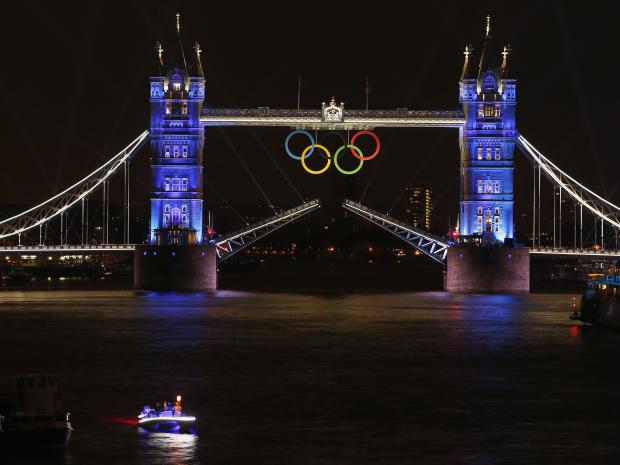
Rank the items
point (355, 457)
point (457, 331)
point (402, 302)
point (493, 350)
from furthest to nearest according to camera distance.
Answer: point (402, 302) < point (457, 331) < point (493, 350) < point (355, 457)

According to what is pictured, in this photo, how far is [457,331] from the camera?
155ft

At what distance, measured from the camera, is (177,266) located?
266 ft

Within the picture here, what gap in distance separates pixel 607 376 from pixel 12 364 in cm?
1494

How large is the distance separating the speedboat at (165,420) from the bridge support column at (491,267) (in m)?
59.0

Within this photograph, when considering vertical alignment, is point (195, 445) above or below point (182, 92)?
below

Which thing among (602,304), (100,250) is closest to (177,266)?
(100,250)

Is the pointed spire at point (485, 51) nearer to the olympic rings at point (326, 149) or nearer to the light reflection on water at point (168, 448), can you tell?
the olympic rings at point (326, 149)

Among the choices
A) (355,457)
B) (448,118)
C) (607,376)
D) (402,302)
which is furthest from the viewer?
(448,118)

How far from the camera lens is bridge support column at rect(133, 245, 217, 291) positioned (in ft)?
265

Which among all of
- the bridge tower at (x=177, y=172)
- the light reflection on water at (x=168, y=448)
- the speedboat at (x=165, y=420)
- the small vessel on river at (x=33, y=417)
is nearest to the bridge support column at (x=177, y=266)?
the bridge tower at (x=177, y=172)

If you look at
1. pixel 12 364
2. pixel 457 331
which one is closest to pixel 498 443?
pixel 12 364

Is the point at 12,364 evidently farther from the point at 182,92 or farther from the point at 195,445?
the point at 182,92

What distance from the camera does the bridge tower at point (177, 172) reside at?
8150 cm

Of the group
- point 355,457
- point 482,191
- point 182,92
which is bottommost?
point 355,457
